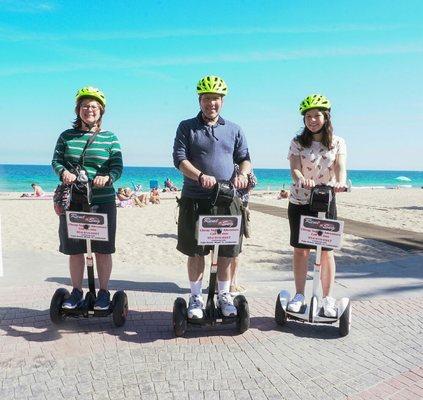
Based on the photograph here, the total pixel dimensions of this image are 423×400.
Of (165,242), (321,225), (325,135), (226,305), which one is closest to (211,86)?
(325,135)

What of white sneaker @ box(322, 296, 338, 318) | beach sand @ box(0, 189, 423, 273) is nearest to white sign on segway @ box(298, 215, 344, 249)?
white sneaker @ box(322, 296, 338, 318)

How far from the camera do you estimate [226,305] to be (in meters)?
3.81

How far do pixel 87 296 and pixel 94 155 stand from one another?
4.03ft

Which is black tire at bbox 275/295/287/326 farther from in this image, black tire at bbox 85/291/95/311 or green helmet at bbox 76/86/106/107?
green helmet at bbox 76/86/106/107

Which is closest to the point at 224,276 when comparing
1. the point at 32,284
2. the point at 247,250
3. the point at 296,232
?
the point at 296,232

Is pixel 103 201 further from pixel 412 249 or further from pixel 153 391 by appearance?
pixel 412 249

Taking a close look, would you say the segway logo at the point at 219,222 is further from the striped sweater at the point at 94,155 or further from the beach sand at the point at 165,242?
the beach sand at the point at 165,242

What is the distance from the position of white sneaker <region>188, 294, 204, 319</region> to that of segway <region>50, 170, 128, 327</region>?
59 cm

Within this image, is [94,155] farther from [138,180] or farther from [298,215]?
[138,180]

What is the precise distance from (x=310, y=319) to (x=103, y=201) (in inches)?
80.4

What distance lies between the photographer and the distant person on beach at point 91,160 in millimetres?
3830

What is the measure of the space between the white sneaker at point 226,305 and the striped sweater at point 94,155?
1.31m

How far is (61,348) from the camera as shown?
134 inches

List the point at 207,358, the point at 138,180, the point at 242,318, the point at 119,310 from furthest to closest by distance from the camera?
the point at 138,180, the point at 119,310, the point at 242,318, the point at 207,358
